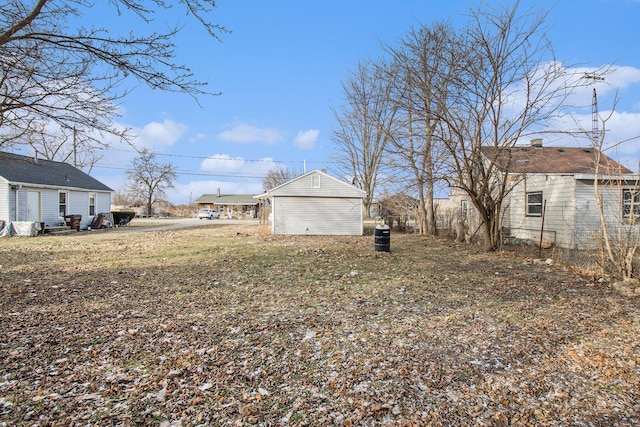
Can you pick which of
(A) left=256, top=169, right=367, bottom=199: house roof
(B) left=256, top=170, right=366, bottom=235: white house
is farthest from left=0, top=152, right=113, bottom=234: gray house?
(B) left=256, top=170, right=366, bottom=235: white house

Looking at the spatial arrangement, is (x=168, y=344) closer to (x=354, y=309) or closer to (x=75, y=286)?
(x=354, y=309)

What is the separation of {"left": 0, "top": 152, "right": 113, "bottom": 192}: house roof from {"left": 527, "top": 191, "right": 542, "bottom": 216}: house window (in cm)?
2093

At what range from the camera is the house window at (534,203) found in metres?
14.4

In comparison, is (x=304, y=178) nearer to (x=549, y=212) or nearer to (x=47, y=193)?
(x=549, y=212)

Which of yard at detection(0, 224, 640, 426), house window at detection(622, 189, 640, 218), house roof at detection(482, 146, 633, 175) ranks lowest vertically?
yard at detection(0, 224, 640, 426)

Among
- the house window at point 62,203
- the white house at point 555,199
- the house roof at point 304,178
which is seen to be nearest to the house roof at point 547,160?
the white house at point 555,199

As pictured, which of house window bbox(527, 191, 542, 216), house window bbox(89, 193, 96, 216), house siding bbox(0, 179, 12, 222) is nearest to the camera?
house window bbox(527, 191, 542, 216)

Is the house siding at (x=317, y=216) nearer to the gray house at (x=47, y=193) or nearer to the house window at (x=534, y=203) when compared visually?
the house window at (x=534, y=203)

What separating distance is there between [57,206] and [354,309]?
20.1m

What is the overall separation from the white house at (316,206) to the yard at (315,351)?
11148 mm

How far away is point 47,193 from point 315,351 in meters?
20.4

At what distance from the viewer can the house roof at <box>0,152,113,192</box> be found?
16.6m

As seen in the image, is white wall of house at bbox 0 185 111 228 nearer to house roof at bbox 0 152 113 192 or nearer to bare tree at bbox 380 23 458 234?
house roof at bbox 0 152 113 192

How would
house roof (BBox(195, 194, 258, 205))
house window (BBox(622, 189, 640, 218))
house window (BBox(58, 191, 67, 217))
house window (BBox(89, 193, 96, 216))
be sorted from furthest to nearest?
house roof (BBox(195, 194, 258, 205)) < house window (BBox(89, 193, 96, 216)) < house window (BBox(58, 191, 67, 217)) < house window (BBox(622, 189, 640, 218))
